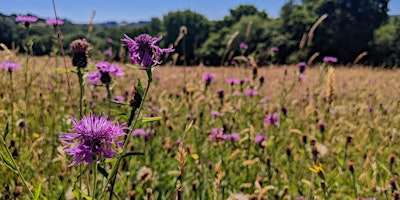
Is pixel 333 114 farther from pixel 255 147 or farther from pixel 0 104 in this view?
pixel 0 104

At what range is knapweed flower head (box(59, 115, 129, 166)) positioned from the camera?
85 centimetres

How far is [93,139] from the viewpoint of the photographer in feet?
2.84

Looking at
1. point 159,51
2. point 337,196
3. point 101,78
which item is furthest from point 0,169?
point 337,196

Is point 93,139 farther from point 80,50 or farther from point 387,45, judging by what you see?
point 387,45

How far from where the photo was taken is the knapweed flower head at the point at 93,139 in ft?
2.78

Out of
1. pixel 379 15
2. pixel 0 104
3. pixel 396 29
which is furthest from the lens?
pixel 379 15

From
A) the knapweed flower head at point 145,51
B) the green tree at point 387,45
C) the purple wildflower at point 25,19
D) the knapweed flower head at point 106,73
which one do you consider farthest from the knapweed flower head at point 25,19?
the green tree at point 387,45

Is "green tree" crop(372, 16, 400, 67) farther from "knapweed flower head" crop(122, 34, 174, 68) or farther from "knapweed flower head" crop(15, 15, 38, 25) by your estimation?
"knapweed flower head" crop(122, 34, 174, 68)

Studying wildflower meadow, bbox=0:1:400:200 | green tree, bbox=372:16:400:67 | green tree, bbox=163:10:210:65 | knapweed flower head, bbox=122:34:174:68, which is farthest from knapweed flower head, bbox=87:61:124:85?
green tree, bbox=163:10:210:65

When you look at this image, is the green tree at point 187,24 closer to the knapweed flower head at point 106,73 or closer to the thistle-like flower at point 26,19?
the thistle-like flower at point 26,19

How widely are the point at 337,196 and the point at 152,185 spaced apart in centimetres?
104

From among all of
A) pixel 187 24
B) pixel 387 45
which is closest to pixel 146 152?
pixel 387 45

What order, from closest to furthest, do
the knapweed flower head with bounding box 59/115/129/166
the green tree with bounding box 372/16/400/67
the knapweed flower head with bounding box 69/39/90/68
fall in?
1. the knapweed flower head with bounding box 59/115/129/166
2. the knapweed flower head with bounding box 69/39/90/68
3. the green tree with bounding box 372/16/400/67

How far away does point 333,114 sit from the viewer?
12.3ft
